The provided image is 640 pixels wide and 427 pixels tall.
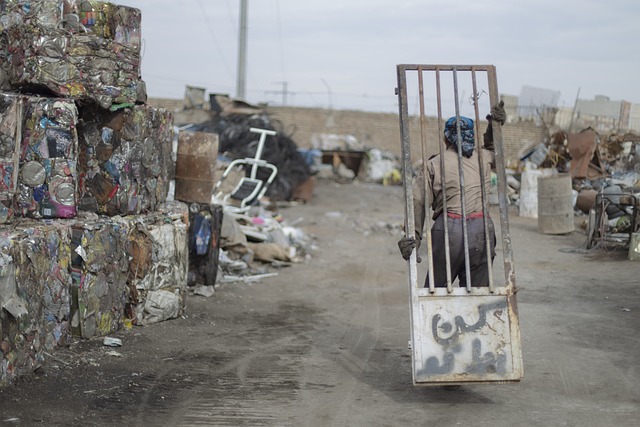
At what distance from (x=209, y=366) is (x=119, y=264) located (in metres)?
1.42

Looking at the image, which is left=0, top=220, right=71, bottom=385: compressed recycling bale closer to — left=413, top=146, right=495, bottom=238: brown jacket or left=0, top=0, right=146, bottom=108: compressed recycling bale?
left=0, top=0, right=146, bottom=108: compressed recycling bale

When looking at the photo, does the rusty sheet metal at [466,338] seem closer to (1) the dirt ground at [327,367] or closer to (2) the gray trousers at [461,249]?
(1) the dirt ground at [327,367]

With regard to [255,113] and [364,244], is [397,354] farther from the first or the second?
[255,113]

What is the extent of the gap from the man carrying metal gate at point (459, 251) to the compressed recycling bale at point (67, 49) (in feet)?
8.86

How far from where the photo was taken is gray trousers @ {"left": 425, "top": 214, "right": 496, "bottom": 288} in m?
5.82

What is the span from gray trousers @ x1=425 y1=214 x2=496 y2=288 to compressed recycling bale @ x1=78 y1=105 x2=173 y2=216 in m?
3.11

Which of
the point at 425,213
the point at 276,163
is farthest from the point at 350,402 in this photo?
the point at 276,163

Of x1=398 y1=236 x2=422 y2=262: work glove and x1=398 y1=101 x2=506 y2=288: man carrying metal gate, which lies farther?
x1=398 y1=101 x2=506 y2=288: man carrying metal gate

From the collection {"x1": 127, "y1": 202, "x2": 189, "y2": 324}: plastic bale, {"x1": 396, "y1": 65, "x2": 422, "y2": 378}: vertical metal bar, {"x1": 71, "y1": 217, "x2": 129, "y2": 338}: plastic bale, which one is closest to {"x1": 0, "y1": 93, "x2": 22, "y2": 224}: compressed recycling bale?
{"x1": 71, "y1": 217, "x2": 129, "y2": 338}: plastic bale

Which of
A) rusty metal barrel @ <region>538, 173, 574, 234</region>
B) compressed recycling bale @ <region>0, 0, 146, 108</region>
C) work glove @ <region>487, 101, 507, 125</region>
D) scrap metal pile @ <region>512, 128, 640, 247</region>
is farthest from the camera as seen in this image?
rusty metal barrel @ <region>538, 173, 574, 234</region>

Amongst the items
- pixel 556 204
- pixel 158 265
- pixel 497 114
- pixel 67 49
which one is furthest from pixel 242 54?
pixel 497 114

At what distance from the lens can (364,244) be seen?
51.5ft

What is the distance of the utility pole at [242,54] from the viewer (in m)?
27.4

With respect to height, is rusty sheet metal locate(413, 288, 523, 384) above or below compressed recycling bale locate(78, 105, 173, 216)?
below
